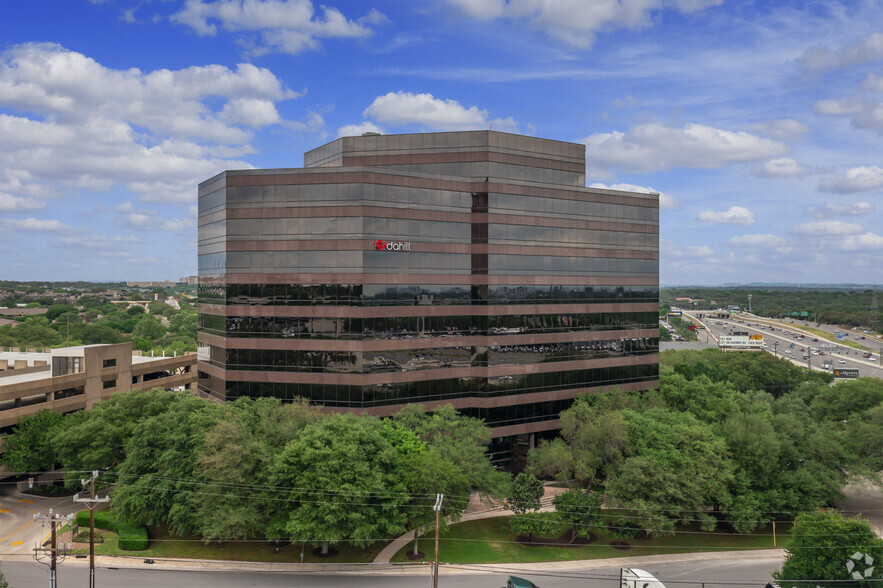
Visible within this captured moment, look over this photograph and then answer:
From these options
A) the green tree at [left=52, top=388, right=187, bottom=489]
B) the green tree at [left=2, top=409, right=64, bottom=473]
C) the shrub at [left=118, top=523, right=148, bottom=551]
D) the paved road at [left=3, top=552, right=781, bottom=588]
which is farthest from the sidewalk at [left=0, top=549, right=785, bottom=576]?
the green tree at [left=2, top=409, right=64, bottom=473]

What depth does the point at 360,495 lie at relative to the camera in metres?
40.0

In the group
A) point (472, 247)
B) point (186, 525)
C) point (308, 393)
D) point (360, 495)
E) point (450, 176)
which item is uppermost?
point (450, 176)

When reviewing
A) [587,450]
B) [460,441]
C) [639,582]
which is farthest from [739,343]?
[639,582]

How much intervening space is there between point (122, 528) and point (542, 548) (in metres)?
38.2

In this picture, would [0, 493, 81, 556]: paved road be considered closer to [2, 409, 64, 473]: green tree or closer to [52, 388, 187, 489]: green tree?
[2, 409, 64, 473]: green tree

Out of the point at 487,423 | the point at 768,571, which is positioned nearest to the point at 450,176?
the point at 487,423

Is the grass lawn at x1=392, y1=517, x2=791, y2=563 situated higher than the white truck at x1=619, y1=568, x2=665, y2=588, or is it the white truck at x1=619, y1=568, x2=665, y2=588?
the white truck at x1=619, y1=568, x2=665, y2=588

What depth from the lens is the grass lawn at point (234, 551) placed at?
44969 millimetres

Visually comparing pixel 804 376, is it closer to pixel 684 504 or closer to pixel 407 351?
pixel 684 504

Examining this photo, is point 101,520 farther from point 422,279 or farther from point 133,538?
point 422,279

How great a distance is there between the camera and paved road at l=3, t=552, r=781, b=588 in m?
40.9

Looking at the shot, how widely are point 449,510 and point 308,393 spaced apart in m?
21.2

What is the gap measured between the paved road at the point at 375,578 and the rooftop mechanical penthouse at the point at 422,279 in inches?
721

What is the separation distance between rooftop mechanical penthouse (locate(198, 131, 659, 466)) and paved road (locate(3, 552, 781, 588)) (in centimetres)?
1831
